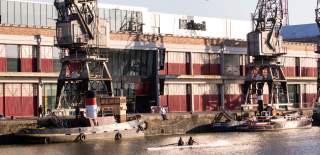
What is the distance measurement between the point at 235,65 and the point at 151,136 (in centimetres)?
4086

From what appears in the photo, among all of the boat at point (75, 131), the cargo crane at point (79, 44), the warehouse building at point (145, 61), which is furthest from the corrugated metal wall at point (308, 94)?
the boat at point (75, 131)

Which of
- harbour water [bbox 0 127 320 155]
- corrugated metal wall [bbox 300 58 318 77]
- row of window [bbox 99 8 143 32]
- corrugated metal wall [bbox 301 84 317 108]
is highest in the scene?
row of window [bbox 99 8 143 32]

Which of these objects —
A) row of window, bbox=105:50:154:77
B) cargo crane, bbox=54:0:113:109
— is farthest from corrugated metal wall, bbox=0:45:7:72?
row of window, bbox=105:50:154:77

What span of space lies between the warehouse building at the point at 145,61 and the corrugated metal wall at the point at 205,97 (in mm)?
178

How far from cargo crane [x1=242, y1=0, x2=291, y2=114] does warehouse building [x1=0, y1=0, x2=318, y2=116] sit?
6.68 meters

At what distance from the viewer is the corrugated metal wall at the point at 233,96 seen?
13150cm

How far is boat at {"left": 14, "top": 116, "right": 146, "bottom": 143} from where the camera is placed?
83.4 metres

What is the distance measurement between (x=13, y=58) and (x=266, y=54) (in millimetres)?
44785

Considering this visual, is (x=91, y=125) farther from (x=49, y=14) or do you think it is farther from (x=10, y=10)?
(x=49, y=14)

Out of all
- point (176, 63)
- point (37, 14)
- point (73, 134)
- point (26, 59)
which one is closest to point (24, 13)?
point (37, 14)

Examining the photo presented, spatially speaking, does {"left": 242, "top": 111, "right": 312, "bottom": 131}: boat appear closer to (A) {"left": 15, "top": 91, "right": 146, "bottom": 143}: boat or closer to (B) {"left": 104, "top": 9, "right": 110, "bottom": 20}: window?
(A) {"left": 15, "top": 91, "right": 146, "bottom": 143}: boat

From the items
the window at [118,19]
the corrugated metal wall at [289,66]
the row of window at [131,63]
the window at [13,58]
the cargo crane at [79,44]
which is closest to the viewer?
the cargo crane at [79,44]

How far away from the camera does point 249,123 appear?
345ft

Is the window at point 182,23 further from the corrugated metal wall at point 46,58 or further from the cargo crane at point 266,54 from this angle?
the corrugated metal wall at point 46,58
